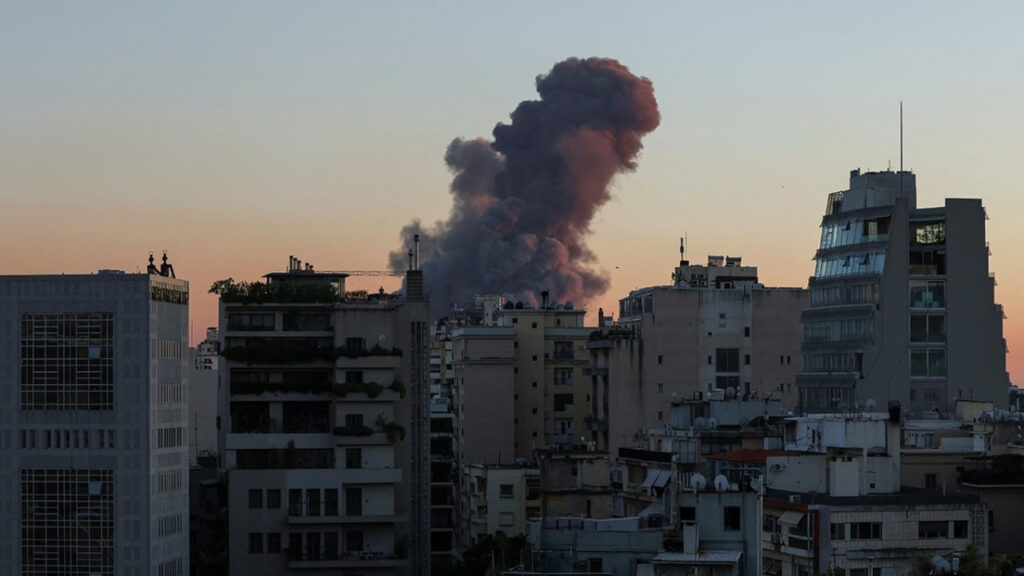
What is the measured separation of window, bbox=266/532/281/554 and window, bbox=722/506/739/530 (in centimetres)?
3998

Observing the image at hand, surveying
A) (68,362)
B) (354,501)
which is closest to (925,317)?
(354,501)

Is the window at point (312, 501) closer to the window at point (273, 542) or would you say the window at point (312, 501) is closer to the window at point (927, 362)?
the window at point (273, 542)

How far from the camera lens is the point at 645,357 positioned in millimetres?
147375

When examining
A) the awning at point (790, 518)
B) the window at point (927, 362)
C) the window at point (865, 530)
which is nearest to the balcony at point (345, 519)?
the window at point (927, 362)

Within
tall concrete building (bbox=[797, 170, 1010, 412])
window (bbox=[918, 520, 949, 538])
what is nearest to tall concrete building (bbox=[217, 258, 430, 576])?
tall concrete building (bbox=[797, 170, 1010, 412])

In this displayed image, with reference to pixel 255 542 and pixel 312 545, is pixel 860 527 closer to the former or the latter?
pixel 312 545

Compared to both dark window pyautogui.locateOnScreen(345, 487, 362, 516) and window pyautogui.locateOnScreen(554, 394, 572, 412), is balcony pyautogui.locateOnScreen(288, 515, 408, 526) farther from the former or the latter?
window pyautogui.locateOnScreen(554, 394, 572, 412)

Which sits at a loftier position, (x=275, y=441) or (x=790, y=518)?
(x=275, y=441)

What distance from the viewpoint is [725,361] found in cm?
14888

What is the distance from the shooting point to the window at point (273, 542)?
124 m

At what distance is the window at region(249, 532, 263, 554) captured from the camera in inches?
4887

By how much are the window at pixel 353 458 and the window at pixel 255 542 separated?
6579 mm

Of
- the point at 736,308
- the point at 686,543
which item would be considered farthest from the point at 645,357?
the point at 686,543

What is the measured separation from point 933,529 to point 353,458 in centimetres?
4600
